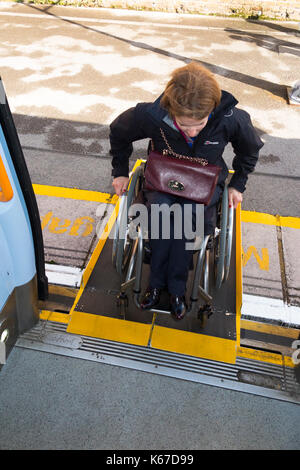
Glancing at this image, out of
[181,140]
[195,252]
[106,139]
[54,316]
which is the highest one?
[181,140]

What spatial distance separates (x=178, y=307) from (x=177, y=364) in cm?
37

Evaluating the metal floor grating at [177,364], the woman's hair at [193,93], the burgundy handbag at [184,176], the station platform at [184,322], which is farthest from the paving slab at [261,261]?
the woman's hair at [193,93]

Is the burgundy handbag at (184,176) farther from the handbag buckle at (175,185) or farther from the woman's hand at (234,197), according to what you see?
the woman's hand at (234,197)

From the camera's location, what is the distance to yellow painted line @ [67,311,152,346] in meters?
2.55

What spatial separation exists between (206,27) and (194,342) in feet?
28.2

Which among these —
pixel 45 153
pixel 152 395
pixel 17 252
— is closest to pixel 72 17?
pixel 45 153

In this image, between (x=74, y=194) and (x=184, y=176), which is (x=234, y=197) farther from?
(x=74, y=194)

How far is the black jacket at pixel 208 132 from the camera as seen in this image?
2281mm

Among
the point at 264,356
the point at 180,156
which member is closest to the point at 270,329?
the point at 264,356

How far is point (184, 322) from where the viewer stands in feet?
8.73

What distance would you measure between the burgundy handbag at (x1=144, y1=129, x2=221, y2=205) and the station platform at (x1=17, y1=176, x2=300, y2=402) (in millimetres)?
904

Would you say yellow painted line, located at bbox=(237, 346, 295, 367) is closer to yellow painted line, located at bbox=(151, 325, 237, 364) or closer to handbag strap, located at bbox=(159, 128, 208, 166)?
yellow painted line, located at bbox=(151, 325, 237, 364)
